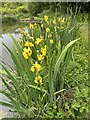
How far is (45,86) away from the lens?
2.75 metres

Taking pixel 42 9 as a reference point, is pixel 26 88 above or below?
below

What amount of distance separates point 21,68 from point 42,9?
11051mm

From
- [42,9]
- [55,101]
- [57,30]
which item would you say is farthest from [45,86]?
[42,9]

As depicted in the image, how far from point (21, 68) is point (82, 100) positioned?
67cm

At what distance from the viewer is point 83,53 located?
190 inches

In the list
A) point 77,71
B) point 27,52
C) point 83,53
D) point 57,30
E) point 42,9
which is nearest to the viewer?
point 27,52

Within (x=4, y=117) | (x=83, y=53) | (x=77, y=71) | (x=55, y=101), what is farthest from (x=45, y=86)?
(x=83, y=53)

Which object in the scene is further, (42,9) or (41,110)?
(42,9)

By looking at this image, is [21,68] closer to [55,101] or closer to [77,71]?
[55,101]

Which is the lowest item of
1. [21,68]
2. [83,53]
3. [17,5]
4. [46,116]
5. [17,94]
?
[46,116]

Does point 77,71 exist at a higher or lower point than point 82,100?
higher

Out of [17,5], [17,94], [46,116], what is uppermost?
[17,5]

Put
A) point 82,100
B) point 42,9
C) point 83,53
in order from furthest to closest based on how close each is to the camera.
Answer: point 42,9
point 83,53
point 82,100

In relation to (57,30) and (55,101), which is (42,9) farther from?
(55,101)
